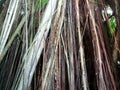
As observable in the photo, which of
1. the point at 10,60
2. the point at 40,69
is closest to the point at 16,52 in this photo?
the point at 10,60

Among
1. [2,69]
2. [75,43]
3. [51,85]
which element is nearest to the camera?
[51,85]

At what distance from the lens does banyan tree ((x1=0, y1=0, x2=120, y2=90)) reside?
1116 millimetres

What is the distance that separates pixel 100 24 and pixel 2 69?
47 centimetres

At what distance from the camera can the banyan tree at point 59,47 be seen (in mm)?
1116

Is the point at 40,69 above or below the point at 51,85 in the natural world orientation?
above

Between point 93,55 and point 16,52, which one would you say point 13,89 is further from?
point 93,55

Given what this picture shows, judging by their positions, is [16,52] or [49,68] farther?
[16,52]

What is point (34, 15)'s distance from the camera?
136cm

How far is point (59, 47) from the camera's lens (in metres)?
1.15

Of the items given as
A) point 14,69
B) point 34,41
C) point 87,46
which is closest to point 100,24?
point 87,46

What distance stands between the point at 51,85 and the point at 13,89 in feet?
0.58

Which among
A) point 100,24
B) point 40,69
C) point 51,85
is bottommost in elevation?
point 51,85

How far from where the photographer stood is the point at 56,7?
1.22 m

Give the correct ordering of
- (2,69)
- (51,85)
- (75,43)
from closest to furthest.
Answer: (51,85), (75,43), (2,69)
